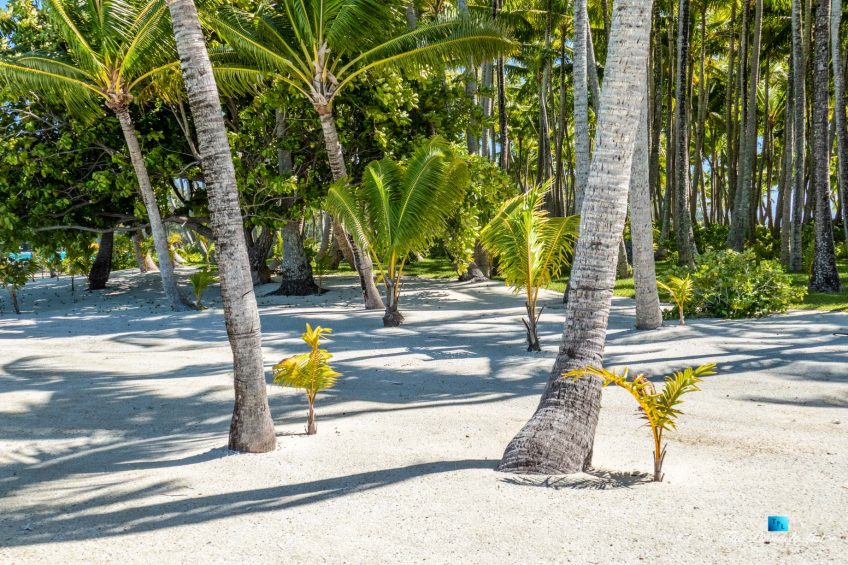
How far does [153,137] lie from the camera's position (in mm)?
15938

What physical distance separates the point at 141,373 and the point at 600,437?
18.3 feet

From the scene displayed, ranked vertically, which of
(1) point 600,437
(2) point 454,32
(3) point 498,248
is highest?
(2) point 454,32

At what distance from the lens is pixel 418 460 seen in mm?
5020

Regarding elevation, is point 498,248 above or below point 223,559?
above

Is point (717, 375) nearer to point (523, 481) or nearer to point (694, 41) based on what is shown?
point (523, 481)

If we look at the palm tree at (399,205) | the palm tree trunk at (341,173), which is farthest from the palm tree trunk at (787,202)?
the palm tree trunk at (341,173)

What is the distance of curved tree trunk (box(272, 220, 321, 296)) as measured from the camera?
17.0 metres

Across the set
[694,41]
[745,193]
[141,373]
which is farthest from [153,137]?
[694,41]

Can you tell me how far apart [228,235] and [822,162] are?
13.0m

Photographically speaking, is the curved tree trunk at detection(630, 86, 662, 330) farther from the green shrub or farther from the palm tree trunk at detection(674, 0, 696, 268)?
the palm tree trunk at detection(674, 0, 696, 268)

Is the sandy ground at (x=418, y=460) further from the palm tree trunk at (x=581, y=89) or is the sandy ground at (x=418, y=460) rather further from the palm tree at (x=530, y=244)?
the palm tree trunk at (x=581, y=89)

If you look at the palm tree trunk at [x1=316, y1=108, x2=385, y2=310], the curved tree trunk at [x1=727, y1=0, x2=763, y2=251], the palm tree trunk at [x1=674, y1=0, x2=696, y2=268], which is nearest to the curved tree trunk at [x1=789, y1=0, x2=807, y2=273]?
the curved tree trunk at [x1=727, y1=0, x2=763, y2=251]

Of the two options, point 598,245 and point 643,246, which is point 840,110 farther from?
point 598,245

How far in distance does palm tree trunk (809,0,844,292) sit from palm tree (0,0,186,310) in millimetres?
12392
